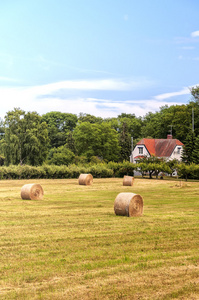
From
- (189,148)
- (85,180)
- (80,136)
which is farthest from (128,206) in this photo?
(80,136)

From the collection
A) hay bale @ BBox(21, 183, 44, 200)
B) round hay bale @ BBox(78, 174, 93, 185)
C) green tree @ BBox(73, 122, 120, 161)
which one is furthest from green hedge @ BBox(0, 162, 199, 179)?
hay bale @ BBox(21, 183, 44, 200)

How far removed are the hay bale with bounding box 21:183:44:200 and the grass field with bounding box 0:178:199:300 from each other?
8.65 meters

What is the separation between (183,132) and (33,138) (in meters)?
38.8

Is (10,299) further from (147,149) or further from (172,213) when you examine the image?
(147,149)

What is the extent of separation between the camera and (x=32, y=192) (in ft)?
98.0

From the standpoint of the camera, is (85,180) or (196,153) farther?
(196,153)

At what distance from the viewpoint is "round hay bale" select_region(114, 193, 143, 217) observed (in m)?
20.8

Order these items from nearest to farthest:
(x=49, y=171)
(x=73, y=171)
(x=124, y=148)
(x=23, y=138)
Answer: (x=49, y=171) < (x=73, y=171) < (x=23, y=138) < (x=124, y=148)

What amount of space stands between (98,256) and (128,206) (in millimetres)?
8207

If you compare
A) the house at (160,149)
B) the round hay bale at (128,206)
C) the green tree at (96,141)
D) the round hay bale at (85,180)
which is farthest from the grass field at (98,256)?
the green tree at (96,141)

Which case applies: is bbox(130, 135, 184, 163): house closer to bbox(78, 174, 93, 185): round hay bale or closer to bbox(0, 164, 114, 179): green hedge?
bbox(0, 164, 114, 179): green hedge

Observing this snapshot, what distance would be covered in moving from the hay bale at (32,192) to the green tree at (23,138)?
168 ft

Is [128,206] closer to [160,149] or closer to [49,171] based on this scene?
[49,171]

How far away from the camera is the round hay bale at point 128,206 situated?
817 inches
